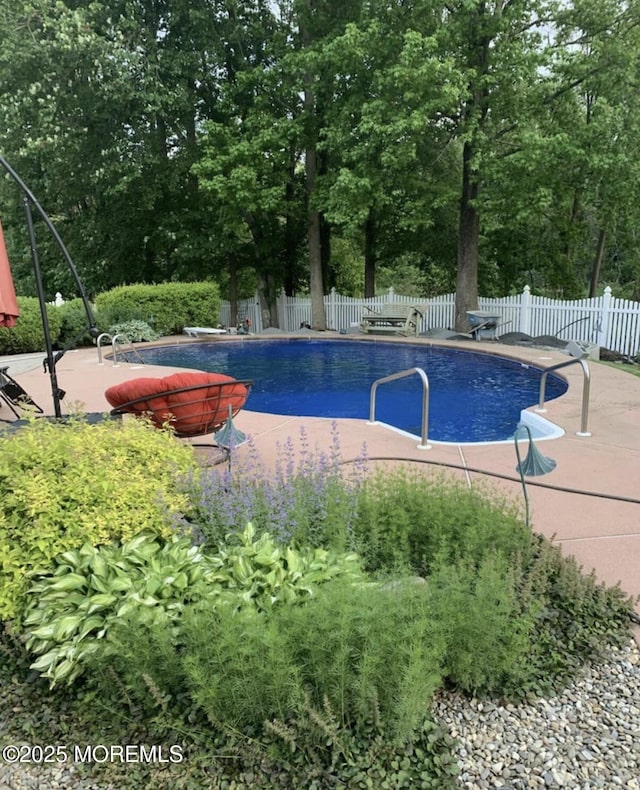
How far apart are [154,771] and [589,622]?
6.05 ft

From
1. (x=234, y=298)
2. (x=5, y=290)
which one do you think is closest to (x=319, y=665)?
(x=5, y=290)

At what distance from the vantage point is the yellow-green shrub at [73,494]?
243 cm

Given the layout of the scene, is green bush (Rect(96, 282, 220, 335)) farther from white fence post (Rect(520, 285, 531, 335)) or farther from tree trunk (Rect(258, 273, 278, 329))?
white fence post (Rect(520, 285, 531, 335))

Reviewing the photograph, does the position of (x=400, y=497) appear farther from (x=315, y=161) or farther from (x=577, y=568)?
(x=315, y=161)

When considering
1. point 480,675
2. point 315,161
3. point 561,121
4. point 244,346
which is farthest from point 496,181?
point 480,675

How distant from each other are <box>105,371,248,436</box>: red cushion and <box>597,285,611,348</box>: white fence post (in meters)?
10.2

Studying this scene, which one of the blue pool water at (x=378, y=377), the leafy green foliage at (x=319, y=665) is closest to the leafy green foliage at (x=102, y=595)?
→ the leafy green foliage at (x=319, y=665)

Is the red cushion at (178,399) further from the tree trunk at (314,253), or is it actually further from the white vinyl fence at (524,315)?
the tree trunk at (314,253)

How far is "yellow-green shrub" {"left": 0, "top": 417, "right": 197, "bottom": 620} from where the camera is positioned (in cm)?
243

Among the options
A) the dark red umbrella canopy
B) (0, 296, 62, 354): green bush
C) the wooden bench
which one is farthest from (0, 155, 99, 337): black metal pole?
the wooden bench

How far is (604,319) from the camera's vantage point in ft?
39.6

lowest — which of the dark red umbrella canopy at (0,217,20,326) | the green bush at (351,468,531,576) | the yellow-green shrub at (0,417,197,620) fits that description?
the green bush at (351,468,531,576)

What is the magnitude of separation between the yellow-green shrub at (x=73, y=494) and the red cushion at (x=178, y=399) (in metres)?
1.22

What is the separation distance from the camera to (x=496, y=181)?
43.5 ft
